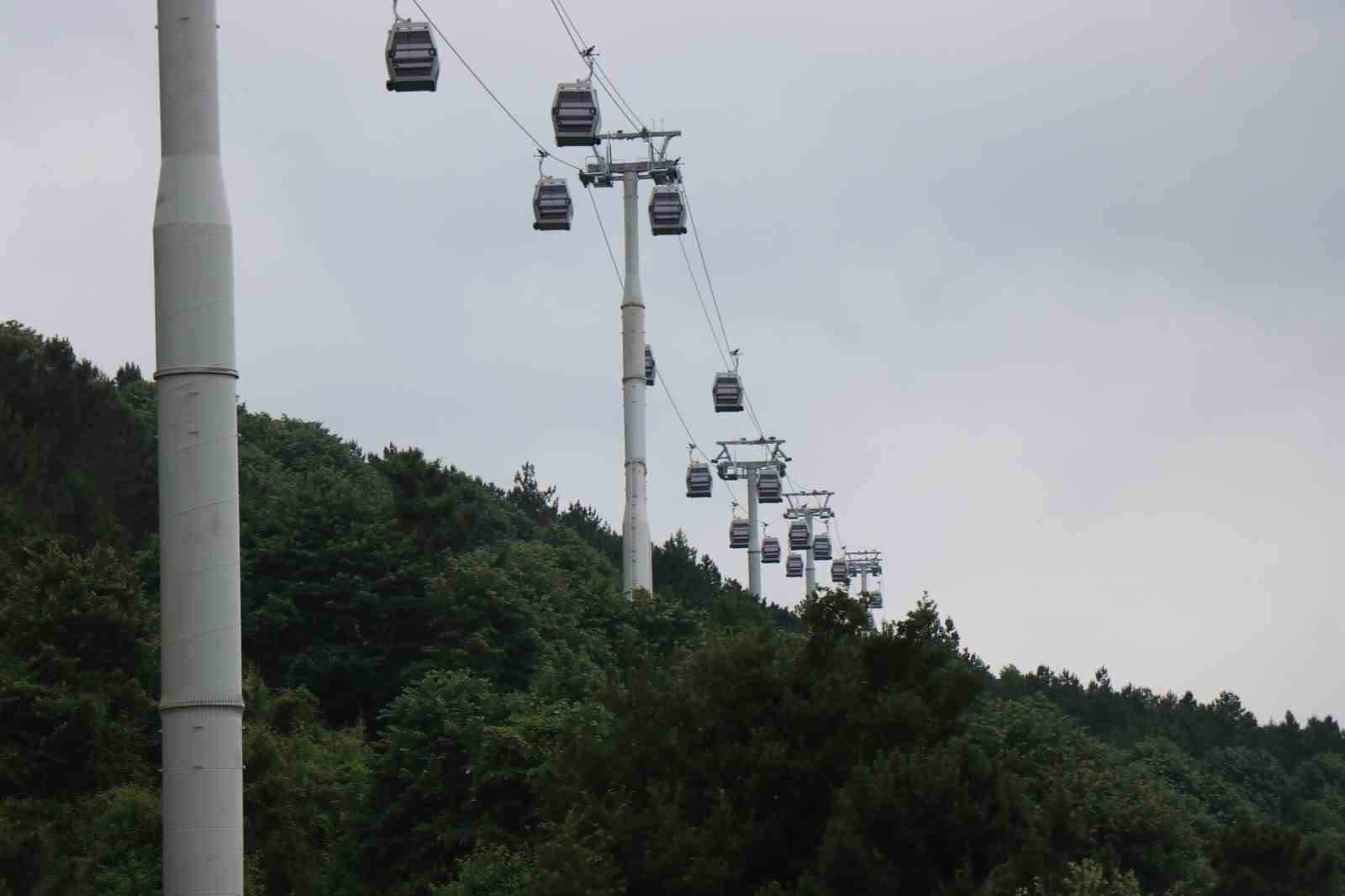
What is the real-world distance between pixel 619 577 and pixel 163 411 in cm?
5758

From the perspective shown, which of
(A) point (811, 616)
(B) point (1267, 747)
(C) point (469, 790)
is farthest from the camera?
(B) point (1267, 747)

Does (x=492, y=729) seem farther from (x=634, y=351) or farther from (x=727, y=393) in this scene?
(x=727, y=393)

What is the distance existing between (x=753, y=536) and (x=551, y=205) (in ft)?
126

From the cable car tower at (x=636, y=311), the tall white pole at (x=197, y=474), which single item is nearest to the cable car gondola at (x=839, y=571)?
the cable car tower at (x=636, y=311)

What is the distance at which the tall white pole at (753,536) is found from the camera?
8138 centimetres

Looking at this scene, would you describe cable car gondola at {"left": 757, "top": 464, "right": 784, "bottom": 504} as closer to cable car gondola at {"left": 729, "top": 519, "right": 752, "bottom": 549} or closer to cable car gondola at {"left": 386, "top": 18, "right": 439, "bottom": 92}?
cable car gondola at {"left": 729, "top": 519, "right": 752, "bottom": 549}

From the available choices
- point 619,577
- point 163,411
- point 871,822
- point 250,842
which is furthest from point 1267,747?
point 163,411

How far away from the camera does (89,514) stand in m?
51.5

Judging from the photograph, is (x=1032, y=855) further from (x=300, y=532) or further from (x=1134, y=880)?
(x=300, y=532)

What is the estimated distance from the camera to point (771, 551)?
93000 millimetres

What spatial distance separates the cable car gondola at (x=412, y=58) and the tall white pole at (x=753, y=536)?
51.0 m

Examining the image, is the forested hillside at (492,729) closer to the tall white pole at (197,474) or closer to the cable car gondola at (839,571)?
the tall white pole at (197,474)

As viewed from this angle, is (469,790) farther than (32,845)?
Yes

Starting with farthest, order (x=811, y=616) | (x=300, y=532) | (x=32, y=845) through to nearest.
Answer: (x=300, y=532)
(x=811, y=616)
(x=32, y=845)
